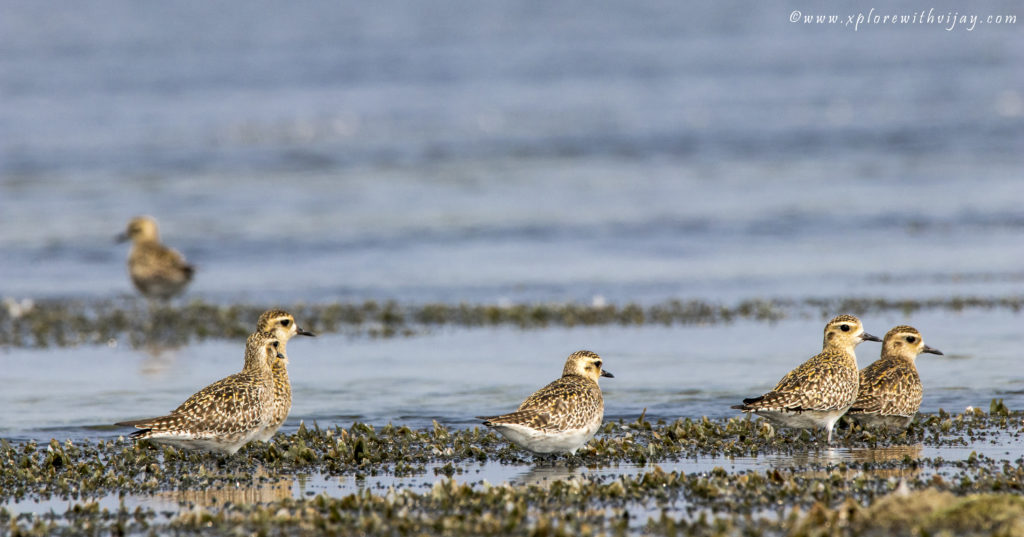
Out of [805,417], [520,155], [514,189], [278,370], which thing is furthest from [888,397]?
[520,155]

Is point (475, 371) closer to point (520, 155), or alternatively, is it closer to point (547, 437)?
point (547, 437)

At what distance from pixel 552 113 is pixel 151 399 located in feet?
137

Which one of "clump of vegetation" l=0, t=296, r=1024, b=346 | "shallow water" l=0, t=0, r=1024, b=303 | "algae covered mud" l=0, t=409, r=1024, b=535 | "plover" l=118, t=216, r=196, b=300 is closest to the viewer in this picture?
"algae covered mud" l=0, t=409, r=1024, b=535

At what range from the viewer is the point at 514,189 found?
3862 cm

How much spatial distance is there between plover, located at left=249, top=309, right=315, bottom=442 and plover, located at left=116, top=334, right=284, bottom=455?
17 cm

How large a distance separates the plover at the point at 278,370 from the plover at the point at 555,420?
2.46 m

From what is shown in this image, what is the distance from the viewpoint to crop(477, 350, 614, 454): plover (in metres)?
11.7

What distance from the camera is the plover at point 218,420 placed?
11.9m

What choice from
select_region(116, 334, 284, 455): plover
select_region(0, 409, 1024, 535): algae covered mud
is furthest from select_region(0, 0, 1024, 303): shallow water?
select_region(116, 334, 284, 455): plover

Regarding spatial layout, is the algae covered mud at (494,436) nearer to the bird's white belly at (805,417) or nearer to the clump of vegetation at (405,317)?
the clump of vegetation at (405,317)

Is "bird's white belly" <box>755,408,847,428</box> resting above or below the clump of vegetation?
below

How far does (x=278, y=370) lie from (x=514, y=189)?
25231 millimetres

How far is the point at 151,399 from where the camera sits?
1596 centimetres

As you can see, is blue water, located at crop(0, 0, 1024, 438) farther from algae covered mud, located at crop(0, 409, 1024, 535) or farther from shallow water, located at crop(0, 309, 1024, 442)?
algae covered mud, located at crop(0, 409, 1024, 535)
